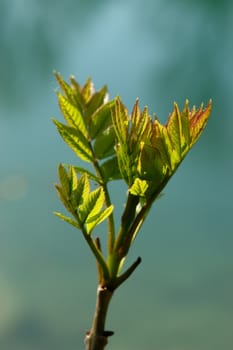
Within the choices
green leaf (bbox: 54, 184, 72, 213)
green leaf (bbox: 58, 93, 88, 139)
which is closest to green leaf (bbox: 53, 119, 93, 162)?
green leaf (bbox: 58, 93, 88, 139)

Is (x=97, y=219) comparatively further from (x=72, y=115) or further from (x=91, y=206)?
(x=72, y=115)

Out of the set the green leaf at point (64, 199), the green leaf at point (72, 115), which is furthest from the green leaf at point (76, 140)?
the green leaf at point (64, 199)

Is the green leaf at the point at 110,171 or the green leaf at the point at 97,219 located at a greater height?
the green leaf at the point at 110,171

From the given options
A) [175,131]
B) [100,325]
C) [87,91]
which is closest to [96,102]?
[87,91]

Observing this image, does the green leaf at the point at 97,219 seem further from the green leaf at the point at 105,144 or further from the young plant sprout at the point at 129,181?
the green leaf at the point at 105,144

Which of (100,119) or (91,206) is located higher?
(100,119)
